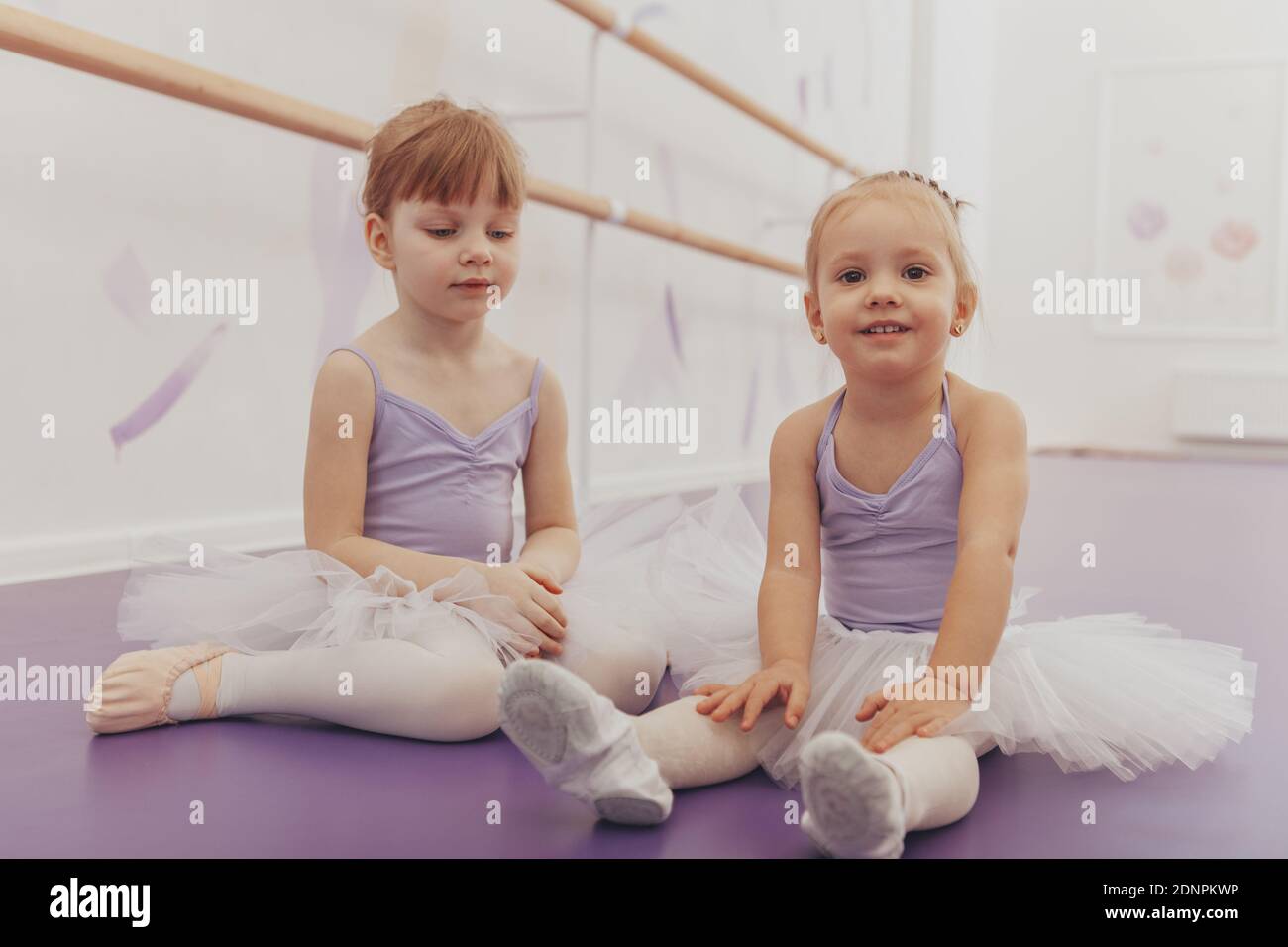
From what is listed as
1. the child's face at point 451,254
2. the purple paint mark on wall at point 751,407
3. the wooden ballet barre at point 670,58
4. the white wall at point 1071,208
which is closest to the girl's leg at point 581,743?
the child's face at point 451,254

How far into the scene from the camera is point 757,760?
83 centimetres

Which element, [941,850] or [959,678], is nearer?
[941,850]

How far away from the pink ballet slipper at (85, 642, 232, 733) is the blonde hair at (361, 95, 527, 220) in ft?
1.31

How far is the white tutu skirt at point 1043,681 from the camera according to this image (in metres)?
0.84

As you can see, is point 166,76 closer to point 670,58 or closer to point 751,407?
point 670,58

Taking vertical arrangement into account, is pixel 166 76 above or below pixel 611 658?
above

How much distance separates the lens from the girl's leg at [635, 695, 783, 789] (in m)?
0.77

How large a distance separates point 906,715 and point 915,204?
0.36 metres

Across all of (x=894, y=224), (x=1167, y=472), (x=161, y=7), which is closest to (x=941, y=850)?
(x=894, y=224)

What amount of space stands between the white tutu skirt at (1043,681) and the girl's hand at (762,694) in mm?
17

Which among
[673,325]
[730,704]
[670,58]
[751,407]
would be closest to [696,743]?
[730,704]
